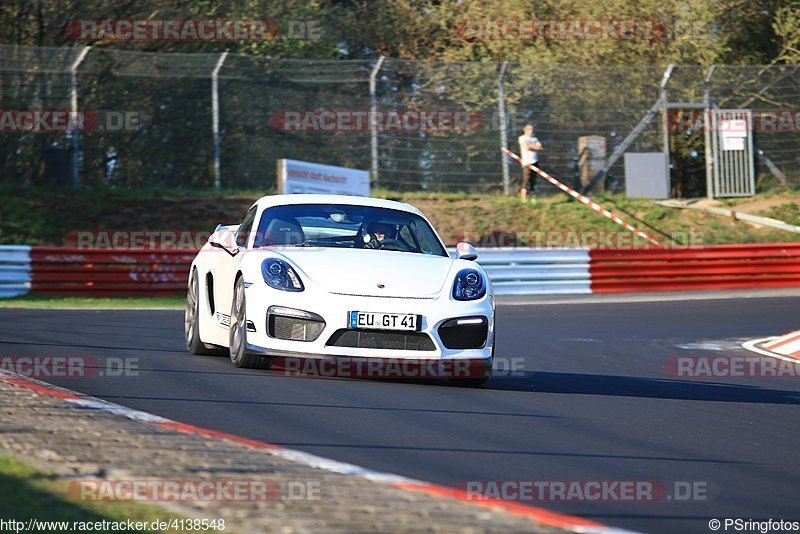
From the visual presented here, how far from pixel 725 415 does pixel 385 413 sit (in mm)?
2302

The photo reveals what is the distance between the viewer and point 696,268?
21.6 metres

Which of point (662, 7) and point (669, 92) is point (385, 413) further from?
point (662, 7)

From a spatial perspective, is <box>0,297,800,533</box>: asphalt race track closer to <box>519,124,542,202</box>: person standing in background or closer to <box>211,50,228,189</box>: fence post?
<box>211,50,228,189</box>: fence post

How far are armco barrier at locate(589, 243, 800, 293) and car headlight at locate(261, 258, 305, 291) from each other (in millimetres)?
13460

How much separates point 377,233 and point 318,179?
39.3 ft

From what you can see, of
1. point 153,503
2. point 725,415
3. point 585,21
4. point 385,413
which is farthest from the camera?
point 585,21

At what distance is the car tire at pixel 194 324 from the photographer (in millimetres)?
9570

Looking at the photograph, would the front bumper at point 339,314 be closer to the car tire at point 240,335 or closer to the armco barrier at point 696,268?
the car tire at point 240,335

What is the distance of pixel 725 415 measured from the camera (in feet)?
25.0

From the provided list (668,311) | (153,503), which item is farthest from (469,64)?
(153,503)

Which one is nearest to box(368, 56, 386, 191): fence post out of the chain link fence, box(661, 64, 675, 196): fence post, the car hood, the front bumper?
the chain link fence

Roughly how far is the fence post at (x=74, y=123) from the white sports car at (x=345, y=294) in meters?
14.3

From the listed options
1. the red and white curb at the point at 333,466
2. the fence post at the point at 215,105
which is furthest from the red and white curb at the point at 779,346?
the fence post at the point at 215,105

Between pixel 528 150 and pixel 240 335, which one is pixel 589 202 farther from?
pixel 240 335
